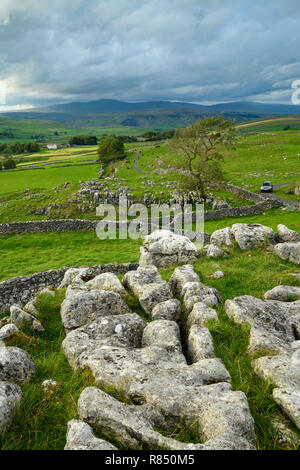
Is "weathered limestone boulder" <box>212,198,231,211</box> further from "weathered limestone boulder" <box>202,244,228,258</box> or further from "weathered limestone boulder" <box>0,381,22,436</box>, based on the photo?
"weathered limestone boulder" <box>0,381,22,436</box>

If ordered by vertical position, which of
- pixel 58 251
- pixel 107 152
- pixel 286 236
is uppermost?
pixel 107 152

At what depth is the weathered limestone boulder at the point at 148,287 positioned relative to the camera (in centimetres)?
1055

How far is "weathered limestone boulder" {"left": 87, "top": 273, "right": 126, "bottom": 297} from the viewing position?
1153 cm

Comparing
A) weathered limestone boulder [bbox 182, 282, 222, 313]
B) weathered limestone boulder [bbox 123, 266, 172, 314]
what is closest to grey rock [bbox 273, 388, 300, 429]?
weathered limestone boulder [bbox 182, 282, 222, 313]

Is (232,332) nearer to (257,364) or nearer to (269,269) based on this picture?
(257,364)

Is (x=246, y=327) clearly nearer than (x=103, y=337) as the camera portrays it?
No

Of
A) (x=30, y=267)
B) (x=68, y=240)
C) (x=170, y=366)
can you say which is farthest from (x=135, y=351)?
(x=68, y=240)

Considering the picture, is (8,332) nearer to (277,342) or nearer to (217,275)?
(277,342)

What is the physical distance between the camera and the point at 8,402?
17.1ft

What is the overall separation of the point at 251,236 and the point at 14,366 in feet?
55.5

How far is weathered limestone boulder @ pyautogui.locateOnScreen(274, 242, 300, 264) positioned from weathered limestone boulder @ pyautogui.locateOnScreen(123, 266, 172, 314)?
9.22m

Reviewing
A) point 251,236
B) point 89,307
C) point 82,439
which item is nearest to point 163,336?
point 89,307

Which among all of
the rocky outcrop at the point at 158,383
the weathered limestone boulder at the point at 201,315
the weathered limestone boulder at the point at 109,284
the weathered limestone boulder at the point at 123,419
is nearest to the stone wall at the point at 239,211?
the weathered limestone boulder at the point at 109,284

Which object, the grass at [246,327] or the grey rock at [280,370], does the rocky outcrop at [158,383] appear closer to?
the grass at [246,327]
